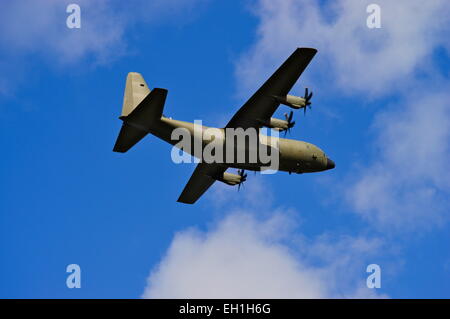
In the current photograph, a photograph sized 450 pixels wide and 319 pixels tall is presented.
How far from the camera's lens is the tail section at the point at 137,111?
40978 mm

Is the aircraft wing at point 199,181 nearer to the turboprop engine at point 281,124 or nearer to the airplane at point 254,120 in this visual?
the airplane at point 254,120

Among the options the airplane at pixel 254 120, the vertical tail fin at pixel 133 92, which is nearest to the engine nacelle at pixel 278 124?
the airplane at pixel 254 120

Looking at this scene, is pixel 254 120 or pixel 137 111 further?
pixel 254 120

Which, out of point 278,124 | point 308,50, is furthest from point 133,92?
point 308,50

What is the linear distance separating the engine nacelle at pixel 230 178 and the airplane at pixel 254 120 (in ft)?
0.25

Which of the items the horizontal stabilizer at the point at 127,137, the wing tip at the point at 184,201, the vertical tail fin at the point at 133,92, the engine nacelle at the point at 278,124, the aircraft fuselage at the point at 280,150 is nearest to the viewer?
the aircraft fuselage at the point at 280,150

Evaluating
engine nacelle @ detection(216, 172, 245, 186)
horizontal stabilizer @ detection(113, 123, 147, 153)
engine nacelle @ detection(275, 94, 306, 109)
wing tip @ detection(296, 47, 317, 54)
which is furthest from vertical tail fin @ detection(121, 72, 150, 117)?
wing tip @ detection(296, 47, 317, 54)

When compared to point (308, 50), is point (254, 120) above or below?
below

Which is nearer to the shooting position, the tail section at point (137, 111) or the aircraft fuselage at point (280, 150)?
the tail section at point (137, 111)

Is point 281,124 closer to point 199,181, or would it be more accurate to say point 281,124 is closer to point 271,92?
point 271,92

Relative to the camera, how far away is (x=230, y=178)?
164ft

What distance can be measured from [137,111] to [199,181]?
10222 millimetres
